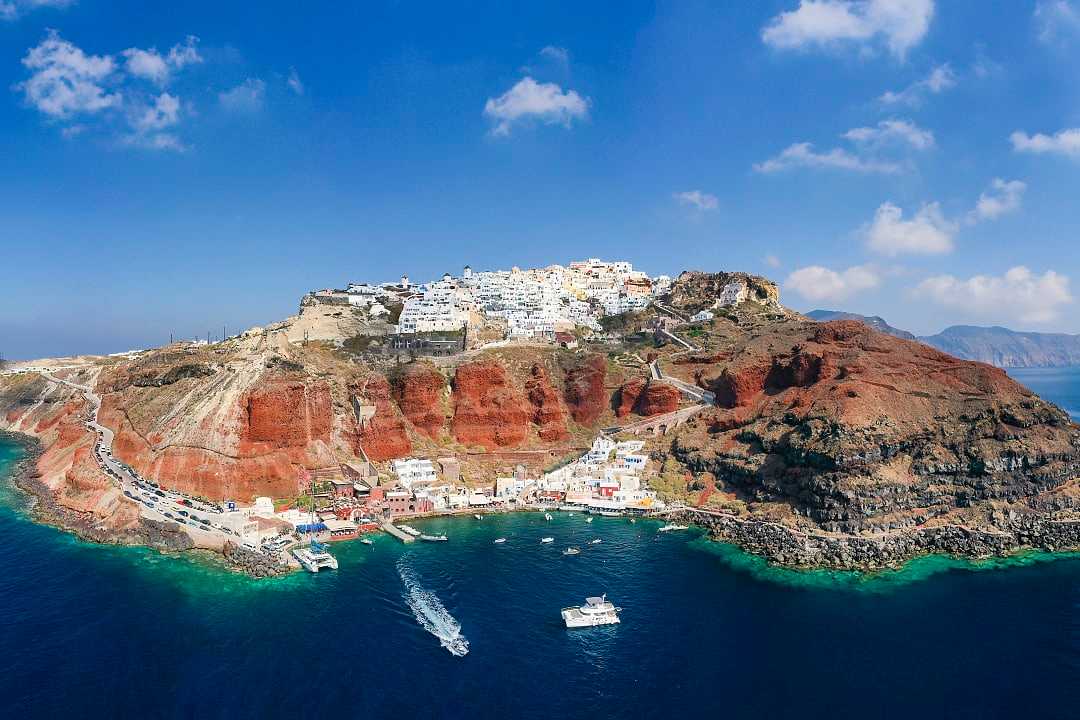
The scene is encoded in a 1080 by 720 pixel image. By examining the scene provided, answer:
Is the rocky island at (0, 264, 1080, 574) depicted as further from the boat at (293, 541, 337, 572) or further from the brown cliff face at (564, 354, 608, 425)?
the boat at (293, 541, 337, 572)

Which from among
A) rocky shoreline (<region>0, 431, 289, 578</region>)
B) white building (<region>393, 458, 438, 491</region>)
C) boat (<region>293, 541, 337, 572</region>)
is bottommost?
boat (<region>293, 541, 337, 572</region>)

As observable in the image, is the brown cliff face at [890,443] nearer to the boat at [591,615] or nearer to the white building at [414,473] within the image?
the boat at [591,615]

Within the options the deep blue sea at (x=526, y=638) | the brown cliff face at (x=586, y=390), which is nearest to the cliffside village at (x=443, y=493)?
the deep blue sea at (x=526, y=638)

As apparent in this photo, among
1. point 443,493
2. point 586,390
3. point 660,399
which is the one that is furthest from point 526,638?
point 660,399

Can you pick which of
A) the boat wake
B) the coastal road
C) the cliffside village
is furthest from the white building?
the boat wake

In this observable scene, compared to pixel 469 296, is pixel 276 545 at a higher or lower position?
lower

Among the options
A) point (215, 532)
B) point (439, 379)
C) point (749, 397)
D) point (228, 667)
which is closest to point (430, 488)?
point (439, 379)

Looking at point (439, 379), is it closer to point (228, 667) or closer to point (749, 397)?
point (749, 397)
